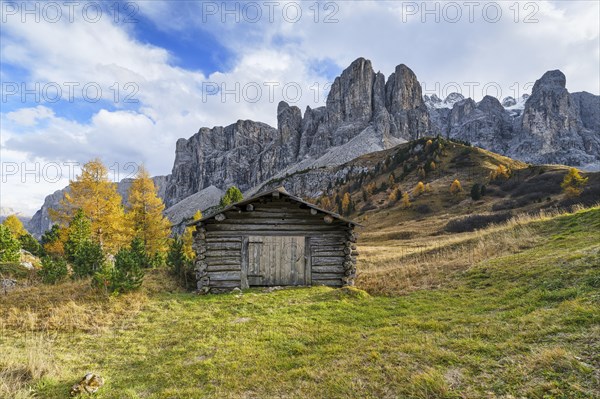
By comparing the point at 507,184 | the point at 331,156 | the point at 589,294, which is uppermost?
the point at 331,156

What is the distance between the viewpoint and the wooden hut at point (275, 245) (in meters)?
14.2

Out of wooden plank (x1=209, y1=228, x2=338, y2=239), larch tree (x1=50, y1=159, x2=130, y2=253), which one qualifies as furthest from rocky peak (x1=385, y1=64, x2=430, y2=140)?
wooden plank (x1=209, y1=228, x2=338, y2=239)

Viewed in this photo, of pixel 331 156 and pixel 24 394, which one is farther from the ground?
pixel 331 156

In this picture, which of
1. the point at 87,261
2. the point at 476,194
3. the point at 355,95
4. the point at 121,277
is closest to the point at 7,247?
the point at 87,261

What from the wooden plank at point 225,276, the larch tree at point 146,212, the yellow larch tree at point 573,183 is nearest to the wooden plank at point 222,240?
the wooden plank at point 225,276

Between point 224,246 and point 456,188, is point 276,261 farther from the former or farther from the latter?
point 456,188

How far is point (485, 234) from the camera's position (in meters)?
19.1

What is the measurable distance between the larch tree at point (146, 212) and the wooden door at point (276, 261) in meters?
16.8

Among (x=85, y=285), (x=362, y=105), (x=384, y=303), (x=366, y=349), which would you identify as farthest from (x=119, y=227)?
(x=362, y=105)

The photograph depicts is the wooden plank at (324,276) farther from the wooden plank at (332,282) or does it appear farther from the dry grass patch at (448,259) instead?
the dry grass patch at (448,259)

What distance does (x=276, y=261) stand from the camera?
14.6 metres

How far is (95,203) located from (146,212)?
4793 millimetres

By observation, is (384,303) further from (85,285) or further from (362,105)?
(362,105)

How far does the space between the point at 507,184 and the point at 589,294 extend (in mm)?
67134
